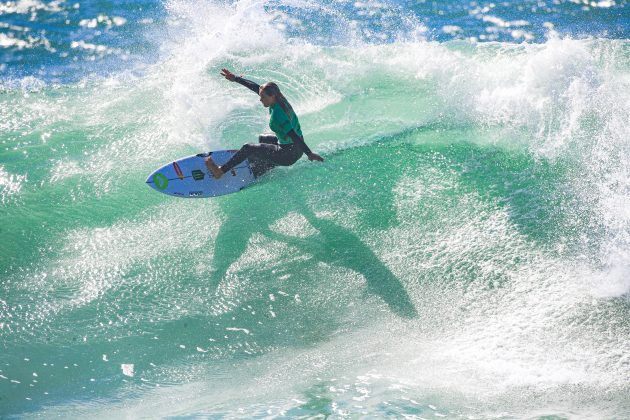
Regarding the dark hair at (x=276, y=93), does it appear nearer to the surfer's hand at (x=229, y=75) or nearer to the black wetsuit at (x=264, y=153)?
the black wetsuit at (x=264, y=153)

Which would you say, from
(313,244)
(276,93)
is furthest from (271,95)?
(313,244)

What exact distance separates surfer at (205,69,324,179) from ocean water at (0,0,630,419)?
0.56 metres

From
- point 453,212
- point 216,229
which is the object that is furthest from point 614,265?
point 216,229

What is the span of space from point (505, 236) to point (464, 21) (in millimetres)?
10205

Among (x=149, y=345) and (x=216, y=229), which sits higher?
(x=216, y=229)

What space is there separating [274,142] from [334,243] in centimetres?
180

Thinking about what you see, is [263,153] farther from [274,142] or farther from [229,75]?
[229,75]

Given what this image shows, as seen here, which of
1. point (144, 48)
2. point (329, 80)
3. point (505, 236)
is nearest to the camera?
point (505, 236)

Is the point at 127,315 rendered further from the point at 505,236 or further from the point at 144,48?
the point at 144,48

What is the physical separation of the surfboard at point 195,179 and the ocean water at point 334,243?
0.67ft

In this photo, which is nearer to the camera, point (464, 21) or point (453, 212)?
point (453, 212)

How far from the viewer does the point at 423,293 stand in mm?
6984

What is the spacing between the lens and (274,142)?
27.7 feet

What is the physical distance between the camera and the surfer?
758 cm
